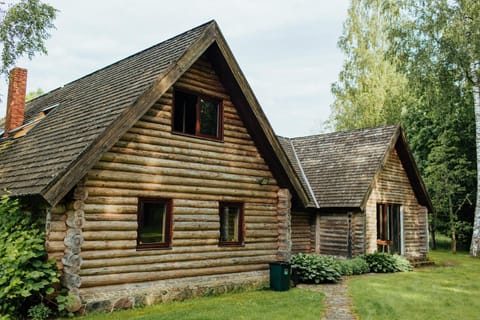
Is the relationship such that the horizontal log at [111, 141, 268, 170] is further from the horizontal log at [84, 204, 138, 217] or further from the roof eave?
the horizontal log at [84, 204, 138, 217]

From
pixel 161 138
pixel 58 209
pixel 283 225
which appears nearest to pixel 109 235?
pixel 58 209

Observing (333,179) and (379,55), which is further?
(379,55)

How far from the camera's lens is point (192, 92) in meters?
12.6

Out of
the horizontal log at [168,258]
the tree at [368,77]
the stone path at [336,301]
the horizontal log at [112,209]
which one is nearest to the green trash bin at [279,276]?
the horizontal log at [168,258]

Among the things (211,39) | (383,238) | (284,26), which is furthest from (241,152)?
(284,26)

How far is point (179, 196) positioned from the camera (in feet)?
39.0

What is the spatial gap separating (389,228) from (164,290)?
13.7m

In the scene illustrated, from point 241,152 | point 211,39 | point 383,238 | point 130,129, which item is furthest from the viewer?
point 383,238

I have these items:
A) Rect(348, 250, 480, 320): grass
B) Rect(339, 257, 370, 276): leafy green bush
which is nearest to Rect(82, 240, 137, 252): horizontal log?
Rect(348, 250, 480, 320): grass

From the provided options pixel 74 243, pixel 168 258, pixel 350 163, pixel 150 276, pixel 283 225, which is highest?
pixel 350 163

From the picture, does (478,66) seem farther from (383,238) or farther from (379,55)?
(383,238)

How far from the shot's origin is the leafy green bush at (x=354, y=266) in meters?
17.6

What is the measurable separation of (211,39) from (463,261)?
1960 centimetres

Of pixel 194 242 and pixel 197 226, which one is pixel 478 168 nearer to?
pixel 197 226
